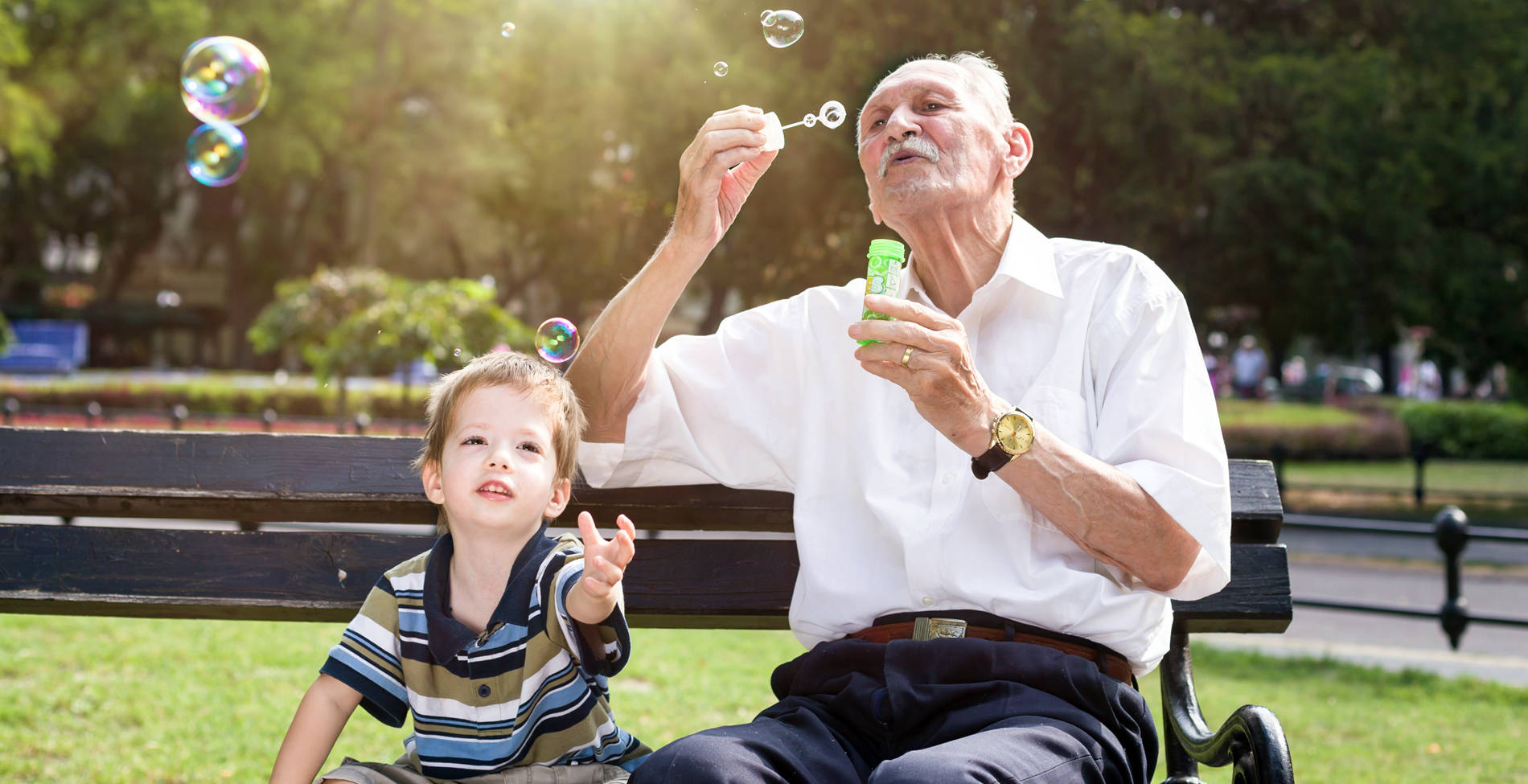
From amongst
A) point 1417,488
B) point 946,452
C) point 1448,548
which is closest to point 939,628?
point 946,452

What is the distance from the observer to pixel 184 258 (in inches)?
1810

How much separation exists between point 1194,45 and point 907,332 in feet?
49.1

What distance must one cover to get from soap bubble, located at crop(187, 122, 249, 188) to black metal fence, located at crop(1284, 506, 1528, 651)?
5200 millimetres

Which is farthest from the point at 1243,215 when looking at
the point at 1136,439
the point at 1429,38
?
the point at 1136,439

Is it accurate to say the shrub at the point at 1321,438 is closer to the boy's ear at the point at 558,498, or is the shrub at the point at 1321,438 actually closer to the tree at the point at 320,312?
the tree at the point at 320,312

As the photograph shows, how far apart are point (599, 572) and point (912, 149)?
108 cm

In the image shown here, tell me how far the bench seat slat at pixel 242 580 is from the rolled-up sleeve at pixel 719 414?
0.62 ft

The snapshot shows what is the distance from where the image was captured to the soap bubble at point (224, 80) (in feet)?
16.6

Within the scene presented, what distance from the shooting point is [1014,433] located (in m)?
2.24

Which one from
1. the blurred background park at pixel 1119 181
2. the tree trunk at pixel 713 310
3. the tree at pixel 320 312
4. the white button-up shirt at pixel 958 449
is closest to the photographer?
the white button-up shirt at pixel 958 449

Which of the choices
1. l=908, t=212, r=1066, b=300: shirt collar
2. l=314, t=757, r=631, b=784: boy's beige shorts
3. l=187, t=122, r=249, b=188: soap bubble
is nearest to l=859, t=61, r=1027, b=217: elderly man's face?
l=908, t=212, r=1066, b=300: shirt collar

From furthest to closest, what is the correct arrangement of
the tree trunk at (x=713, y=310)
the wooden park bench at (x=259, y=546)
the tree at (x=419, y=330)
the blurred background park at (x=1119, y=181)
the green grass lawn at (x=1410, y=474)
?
the tree trunk at (x=713, y=310) < the green grass lawn at (x=1410, y=474) < the blurred background park at (x=1119, y=181) < the tree at (x=419, y=330) < the wooden park bench at (x=259, y=546)

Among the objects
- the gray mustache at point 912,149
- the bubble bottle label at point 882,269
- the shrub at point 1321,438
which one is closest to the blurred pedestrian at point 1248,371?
the shrub at point 1321,438

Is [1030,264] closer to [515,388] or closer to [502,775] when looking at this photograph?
[515,388]
